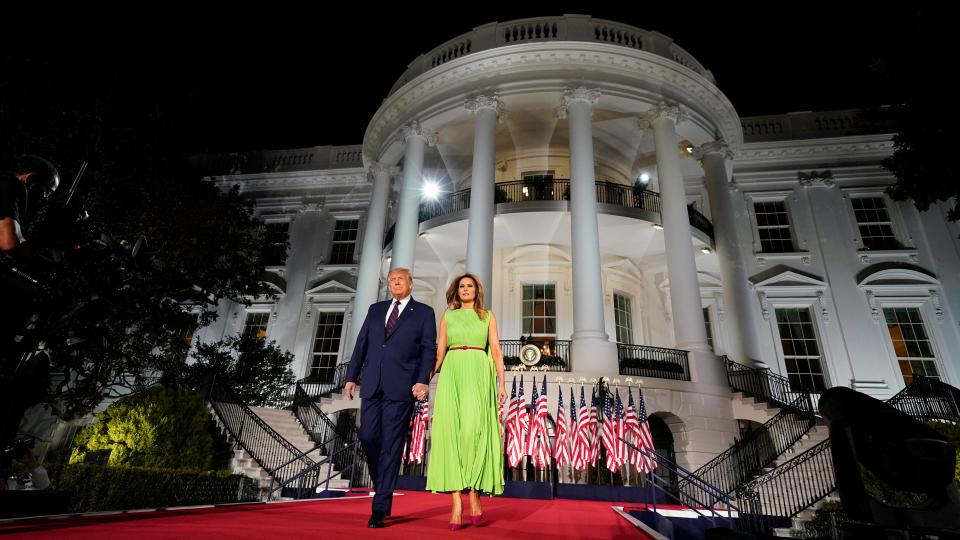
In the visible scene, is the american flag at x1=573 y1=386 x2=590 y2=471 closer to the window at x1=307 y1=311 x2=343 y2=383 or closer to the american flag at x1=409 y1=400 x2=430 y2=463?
the american flag at x1=409 y1=400 x2=430 y2=463

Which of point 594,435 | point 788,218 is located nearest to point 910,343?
point 788,218

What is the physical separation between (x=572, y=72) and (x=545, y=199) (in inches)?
161

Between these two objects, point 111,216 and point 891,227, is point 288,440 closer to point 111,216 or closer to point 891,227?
point 111,216

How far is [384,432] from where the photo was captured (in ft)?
10.7

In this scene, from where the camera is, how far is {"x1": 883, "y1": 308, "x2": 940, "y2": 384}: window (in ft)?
49.8

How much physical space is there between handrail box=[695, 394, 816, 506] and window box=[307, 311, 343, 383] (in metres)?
12.9

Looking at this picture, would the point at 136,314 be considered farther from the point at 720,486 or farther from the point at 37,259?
the point at 720,486

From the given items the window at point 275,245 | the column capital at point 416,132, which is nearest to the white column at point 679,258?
the column capital at point 416,132

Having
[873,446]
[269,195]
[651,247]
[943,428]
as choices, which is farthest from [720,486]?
[269,195]

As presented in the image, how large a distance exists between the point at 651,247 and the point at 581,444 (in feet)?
30.8

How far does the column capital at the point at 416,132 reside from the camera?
16.2 meters

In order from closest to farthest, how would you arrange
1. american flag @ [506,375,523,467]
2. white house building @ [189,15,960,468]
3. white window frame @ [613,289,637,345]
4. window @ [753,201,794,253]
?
american flag @ [506,375,523,467] < white house building @ [189,15,960,468] < white window frame @ [613,289,637,345] < window @ [753,201,794,253]

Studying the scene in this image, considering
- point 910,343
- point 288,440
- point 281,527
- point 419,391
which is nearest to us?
point 281,527

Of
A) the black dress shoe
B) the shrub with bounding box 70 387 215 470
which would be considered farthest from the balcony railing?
the black dress shoe
